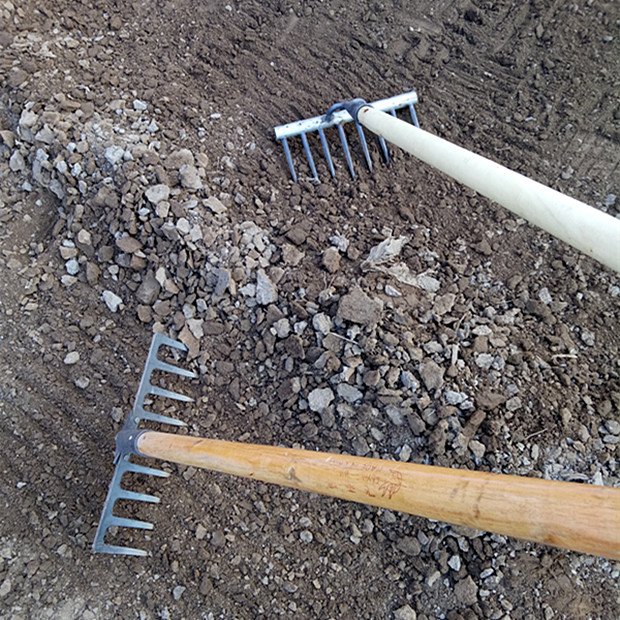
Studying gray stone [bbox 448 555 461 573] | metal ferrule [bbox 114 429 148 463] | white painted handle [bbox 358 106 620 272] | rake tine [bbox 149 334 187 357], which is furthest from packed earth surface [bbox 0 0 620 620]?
white painted handle [bbox 358 106 620 272]

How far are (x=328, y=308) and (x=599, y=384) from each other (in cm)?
133

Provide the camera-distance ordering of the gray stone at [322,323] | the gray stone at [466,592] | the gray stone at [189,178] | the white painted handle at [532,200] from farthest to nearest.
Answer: the gray stone at [189,178], the gray stone at [322,323], the gray stone at [466,592], the white painted handle at [532,200]

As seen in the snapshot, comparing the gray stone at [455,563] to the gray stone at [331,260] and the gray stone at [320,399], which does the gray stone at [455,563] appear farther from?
the gray stone at [331,260]

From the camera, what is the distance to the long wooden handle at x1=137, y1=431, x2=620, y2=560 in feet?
3.58

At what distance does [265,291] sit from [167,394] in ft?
2.45

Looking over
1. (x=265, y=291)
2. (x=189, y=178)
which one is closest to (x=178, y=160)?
(x=189, y=178)

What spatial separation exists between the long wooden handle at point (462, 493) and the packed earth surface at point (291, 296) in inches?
28.5

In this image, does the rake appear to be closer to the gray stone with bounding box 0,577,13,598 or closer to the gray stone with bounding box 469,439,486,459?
the gray stone with bounding box 469,439,486,459

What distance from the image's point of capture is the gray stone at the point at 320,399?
246 cm

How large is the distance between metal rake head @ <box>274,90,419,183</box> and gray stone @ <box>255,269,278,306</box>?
2.68 feet

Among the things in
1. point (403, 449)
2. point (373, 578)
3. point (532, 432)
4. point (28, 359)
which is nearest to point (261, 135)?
point (28, 359)

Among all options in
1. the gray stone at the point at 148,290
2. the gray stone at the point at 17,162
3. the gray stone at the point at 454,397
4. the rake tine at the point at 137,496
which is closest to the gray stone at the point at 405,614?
the gray stone at the point at 454,397

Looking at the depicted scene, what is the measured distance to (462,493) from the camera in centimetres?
129

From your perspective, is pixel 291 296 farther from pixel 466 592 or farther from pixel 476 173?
pixel 466 592
